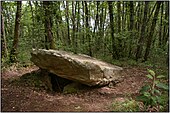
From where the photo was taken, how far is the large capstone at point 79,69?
7.38 meters

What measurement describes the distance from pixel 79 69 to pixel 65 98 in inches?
47.9

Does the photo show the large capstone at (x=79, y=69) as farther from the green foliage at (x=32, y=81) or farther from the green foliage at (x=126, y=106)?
the green foliage at (x=126, y=106)

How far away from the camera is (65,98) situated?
6625 mm

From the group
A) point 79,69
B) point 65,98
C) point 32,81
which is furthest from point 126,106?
point 32,81

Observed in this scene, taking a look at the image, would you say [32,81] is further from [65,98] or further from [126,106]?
[126,106]

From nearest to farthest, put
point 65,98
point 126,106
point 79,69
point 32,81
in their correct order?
1. point 126,106
2. point 65,98
3. point 79,69
4. point 32,81

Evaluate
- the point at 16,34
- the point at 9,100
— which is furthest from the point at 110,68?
the point at 16,34

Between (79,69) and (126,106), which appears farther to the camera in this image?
(79,69)

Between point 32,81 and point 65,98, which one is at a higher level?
point 32,81

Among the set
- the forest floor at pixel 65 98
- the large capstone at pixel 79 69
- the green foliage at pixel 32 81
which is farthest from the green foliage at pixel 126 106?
the green foliage at pixel 32 81

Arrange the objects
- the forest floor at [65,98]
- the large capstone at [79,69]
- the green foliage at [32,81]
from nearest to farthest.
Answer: the forest floor at [65,98], the large capstone at [79,69], the green foliage at [32,81]

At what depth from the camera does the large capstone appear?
738 cm

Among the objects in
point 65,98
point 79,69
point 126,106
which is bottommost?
point 65,98

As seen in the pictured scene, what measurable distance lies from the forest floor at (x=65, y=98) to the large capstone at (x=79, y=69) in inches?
13.5
